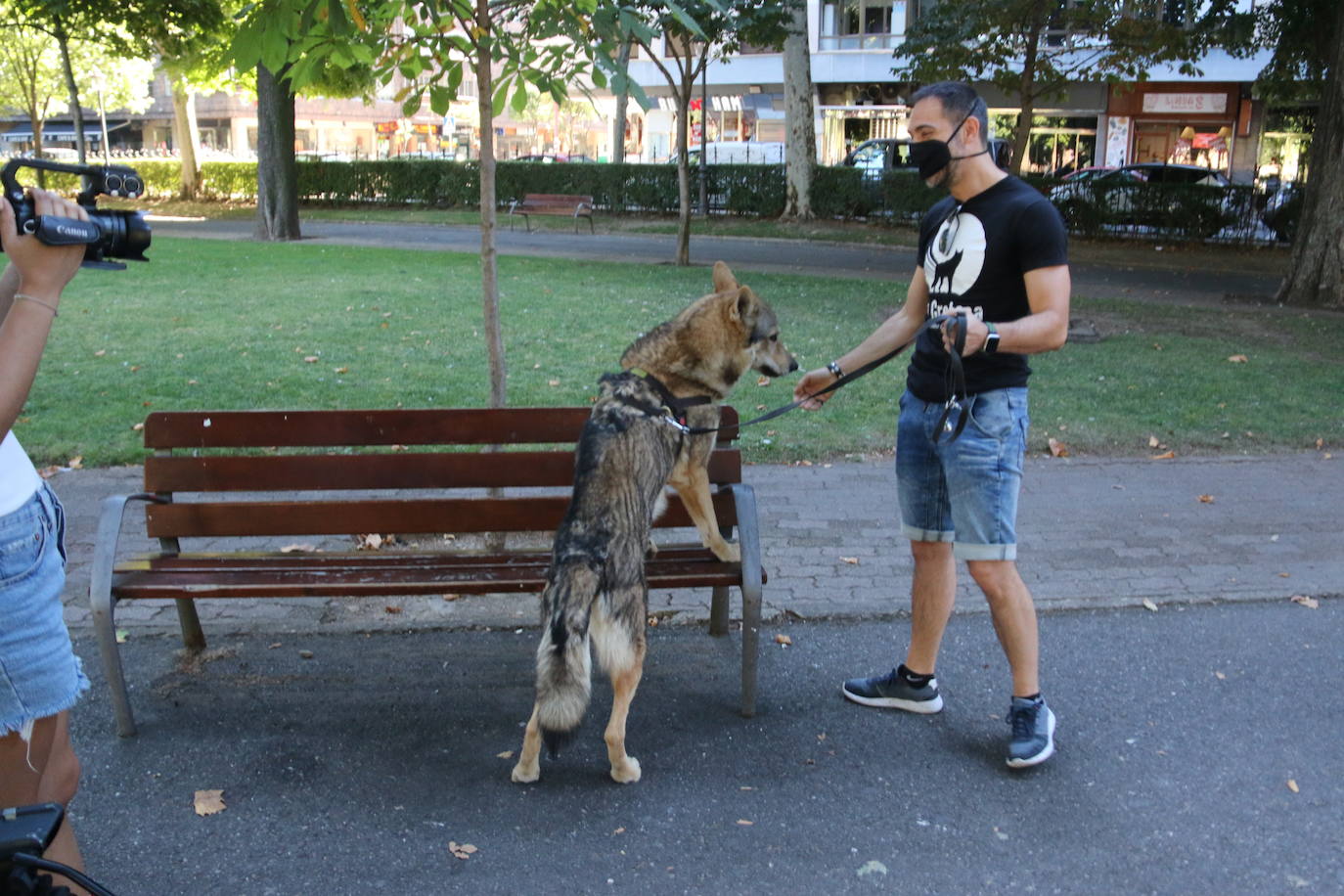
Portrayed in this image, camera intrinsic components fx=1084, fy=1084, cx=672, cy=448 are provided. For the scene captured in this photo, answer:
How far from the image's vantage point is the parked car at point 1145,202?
23.1 meters

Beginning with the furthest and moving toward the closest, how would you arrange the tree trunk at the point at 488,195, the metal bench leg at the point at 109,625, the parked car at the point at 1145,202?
the parked car at the point at 1145,202, the tree trunk at the point at 488,195, the metal bench leg at the point at 109,625

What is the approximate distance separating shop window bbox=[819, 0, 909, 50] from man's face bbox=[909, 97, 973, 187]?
150 feet

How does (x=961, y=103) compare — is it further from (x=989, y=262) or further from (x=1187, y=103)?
(x=1187, y=103)

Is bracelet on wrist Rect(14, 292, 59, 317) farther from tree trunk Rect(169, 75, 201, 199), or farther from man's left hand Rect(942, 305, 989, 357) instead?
tree trunk Rect(169, 75, 201, 199)

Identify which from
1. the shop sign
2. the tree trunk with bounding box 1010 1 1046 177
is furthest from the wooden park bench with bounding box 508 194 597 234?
the shop sign

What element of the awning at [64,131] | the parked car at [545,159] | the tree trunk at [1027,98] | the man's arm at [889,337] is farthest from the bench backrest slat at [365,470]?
the awning at [64,131]

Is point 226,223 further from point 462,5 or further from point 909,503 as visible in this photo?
point 909,503

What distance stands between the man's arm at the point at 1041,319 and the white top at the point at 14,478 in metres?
2.49

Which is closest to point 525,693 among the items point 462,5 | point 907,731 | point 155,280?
point 907,731

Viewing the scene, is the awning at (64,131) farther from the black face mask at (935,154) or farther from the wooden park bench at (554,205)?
the black face mask at (935,154)

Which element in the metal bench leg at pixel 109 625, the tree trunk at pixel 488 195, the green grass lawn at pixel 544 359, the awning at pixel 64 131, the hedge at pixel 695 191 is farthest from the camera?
the awning at pixel 64 131

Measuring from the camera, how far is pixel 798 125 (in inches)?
1033

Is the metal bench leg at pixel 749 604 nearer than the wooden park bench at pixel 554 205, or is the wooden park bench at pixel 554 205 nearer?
the metal bench leg at pixel 749 604

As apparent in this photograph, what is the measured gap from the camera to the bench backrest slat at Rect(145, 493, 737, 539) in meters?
4.33
